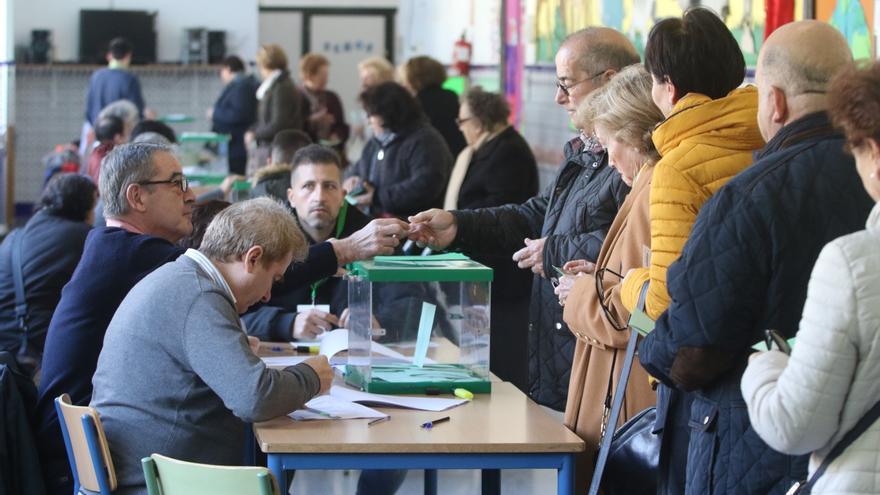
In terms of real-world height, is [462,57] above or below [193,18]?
below

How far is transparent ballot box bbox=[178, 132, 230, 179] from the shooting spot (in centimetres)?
1039

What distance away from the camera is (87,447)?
330cm

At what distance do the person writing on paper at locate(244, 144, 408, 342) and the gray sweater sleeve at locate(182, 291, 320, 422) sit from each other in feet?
3.26

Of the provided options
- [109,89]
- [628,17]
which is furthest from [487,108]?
[109,89]

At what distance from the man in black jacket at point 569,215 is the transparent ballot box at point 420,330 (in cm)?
18

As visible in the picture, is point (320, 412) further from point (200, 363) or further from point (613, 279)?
point (613, 279)

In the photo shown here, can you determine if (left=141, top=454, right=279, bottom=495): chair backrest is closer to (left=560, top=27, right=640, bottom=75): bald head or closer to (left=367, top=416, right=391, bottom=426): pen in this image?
(left=367, top=416, right=391, bottom=426): pen

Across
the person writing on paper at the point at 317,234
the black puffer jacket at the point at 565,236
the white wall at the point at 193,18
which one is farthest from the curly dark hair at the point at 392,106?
the white wall at the point at 193,18

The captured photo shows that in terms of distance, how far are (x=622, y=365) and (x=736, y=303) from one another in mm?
772

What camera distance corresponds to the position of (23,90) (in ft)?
53.0

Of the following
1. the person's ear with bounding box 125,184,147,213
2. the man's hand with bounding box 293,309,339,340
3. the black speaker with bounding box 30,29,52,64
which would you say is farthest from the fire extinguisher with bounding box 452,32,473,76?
the person's ear with bounding box 125,184,147,213

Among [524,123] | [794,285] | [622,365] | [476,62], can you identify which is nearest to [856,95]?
[794,285]

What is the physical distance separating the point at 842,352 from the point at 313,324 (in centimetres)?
262

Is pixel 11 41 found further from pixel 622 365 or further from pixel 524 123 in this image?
pixel 622 365
